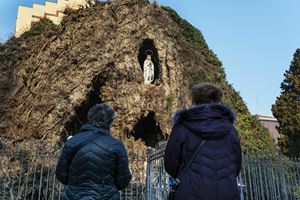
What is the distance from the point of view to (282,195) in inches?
365

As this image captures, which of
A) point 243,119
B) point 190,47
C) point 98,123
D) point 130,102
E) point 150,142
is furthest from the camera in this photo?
point 190,47

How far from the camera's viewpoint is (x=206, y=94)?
8.72 ft

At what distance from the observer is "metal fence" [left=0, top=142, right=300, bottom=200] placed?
7018mm

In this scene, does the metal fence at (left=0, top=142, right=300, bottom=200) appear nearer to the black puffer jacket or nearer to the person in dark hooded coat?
the black puffer jacket

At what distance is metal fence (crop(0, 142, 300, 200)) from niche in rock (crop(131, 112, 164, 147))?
4.01 metres

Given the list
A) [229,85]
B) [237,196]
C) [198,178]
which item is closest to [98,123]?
[198,178]

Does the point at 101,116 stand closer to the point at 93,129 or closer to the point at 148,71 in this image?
the point at 93,129

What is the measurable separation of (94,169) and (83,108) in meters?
10.3

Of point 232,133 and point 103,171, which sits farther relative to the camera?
point 103,171

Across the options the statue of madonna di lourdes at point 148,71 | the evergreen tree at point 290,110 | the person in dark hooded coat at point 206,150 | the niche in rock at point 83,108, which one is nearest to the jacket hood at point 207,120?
the person in dark hooded coat at point 206,150

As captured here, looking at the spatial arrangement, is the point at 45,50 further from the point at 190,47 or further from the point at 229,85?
the point at 229,85

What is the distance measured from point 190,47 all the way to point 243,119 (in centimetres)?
429

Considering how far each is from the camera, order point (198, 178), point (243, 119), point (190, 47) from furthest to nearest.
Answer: point (190, 47) < point (243, 119) < point (198, 178)

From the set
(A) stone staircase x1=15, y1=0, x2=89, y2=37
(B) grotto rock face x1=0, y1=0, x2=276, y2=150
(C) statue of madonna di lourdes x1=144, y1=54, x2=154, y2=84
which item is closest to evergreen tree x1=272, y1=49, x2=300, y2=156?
(B) grotto rock face x1=0, y1=0, x2=276, y2=150
